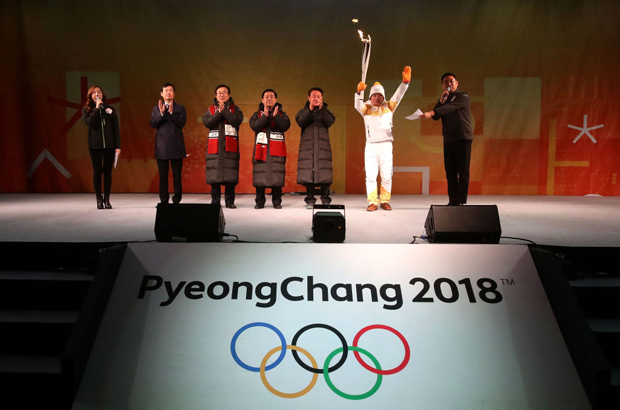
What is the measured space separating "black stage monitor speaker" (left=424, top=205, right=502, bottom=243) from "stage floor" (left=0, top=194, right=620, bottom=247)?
36 cm

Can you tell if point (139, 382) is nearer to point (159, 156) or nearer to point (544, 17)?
point (159, 156)

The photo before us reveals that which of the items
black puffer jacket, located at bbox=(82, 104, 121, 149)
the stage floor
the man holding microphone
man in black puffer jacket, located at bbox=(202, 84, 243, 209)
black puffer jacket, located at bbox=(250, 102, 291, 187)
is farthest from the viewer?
black puffer jacket, located at bbox=(250, 102, 291, 187)

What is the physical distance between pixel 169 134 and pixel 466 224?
306cm

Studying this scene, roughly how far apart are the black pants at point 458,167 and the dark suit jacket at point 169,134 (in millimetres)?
2593

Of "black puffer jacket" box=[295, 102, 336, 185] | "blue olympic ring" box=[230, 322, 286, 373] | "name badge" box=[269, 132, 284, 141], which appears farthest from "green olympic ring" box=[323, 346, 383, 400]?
"name badge" box=[269, 132, 284, 141]

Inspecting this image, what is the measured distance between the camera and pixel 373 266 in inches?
73.8

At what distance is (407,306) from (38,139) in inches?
256

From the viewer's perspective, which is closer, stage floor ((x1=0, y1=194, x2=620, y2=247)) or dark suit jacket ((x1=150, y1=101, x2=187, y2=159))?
stage floor ((x1=0, y1=194, x2=620, y2=247))

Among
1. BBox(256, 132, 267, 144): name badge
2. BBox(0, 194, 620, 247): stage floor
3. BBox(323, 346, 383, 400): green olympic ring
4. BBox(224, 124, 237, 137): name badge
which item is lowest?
BBox(323, 346, 383, 400): green olympic ring

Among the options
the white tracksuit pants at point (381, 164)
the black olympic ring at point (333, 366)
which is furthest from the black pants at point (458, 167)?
the black olympic ring at point (333, 366)

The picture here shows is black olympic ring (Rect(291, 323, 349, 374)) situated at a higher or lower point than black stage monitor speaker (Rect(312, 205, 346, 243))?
lower

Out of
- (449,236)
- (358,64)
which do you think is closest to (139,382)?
(449,236)

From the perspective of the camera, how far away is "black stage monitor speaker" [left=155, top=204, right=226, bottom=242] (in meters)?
2.20

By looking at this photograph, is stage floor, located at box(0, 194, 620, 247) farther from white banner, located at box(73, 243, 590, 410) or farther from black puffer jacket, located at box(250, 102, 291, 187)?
white banner, located at box(73, 243, 590, 410)
